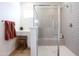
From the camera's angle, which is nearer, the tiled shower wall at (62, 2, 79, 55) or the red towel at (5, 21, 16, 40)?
the red towel at (5, 21, 16, 40)

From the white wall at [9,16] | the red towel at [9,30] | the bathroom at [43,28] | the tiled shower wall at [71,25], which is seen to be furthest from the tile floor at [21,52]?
the tiled shower wall at [71,25]

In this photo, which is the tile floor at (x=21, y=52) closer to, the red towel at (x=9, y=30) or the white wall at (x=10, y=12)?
the red towel at (x=9, y=30)

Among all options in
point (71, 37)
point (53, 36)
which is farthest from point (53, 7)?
point (71, 37)

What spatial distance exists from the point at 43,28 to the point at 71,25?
86cm

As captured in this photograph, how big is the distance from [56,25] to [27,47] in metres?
1.02

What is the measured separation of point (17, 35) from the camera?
11.8 ft

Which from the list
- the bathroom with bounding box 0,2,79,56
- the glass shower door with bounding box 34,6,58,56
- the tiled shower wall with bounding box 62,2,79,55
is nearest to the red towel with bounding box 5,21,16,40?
the bathroom with bounding box 0,2,79,56

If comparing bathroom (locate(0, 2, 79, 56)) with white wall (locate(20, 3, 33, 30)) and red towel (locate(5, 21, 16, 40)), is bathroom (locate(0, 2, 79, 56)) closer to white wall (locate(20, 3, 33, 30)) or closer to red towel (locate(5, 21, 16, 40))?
white wall (locate(20, 3, 33, 30))

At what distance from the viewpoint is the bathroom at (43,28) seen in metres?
3.47

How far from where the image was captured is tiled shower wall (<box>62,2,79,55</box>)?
11.6ft

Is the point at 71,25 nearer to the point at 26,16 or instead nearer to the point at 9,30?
the point at 26,16

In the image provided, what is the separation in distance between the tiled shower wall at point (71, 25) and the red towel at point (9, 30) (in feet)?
4.71

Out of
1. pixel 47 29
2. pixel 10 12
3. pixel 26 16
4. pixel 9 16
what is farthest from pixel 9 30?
pixel 47 29

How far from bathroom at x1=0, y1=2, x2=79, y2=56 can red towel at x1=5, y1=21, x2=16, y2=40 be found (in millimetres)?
137
